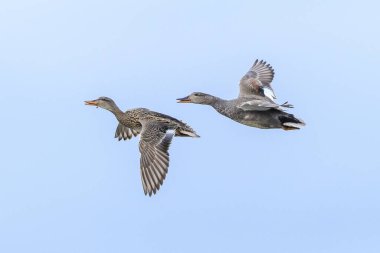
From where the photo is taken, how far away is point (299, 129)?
23.6m

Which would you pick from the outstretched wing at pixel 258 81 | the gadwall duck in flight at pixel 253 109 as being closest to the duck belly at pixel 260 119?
the gadwall duck in flight at pixel 253 109

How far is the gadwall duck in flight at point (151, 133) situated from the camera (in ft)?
70.0

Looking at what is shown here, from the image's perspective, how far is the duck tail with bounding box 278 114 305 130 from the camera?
23578 mm

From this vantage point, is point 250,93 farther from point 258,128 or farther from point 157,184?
point 157,184

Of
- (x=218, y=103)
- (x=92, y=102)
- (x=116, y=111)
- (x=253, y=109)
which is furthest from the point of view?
(x=92, y=102)

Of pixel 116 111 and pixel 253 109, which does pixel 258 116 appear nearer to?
pixel 253 109

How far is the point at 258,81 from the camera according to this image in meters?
26.7

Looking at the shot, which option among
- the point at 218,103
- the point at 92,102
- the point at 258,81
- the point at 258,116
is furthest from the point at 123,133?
the point at 258,116

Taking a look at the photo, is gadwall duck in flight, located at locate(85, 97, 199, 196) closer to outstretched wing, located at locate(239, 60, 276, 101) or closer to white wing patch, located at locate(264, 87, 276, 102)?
outstretched wing, located at locate(239, 60, 276, 101)

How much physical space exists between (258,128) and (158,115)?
2.37 metres

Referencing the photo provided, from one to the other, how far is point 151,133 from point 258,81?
537 centimetres

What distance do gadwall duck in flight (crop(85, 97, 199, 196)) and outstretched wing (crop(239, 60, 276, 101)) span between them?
3.00m

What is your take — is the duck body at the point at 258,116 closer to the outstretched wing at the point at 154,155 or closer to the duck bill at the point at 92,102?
the outstretched wing at the point at 154,155

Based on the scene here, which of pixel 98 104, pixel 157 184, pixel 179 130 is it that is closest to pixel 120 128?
pixel 98 104
